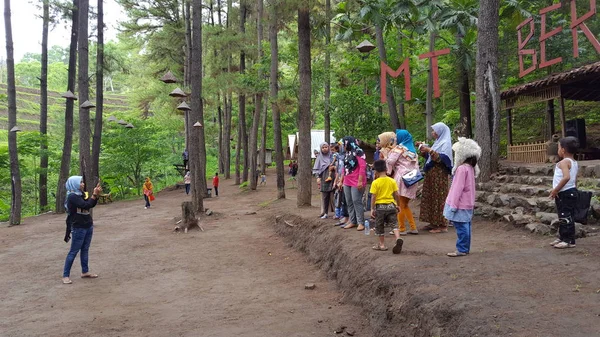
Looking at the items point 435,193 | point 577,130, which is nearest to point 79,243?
point 435,193

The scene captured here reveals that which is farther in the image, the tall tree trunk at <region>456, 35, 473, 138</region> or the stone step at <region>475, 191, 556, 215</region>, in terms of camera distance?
the tall tree trunk at <region>456, 35, 473, 138</region>

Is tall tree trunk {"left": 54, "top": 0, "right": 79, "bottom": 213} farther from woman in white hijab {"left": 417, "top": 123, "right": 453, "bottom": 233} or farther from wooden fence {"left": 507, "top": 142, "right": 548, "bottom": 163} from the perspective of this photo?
wooden fence {"left": 507, "top": 142, "right": 548, "bottom": 163}

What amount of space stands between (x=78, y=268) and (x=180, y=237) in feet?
11.8

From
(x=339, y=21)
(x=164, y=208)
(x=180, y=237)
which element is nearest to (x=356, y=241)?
(x=180, y=237)

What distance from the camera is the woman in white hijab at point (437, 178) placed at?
7.30 m

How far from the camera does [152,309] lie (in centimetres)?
655

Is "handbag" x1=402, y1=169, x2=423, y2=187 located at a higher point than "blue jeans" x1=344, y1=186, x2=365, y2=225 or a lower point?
higher

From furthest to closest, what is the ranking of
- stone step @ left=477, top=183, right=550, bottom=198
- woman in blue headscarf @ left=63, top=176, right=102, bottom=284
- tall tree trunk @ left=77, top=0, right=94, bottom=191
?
tall tree trunk @ left=77, top=0, right=94, bottom=191, stone step @ left=477, top=183, right=550, bottom=198, woman in blue headscarf @ left=63, top=176, right=102, bottom=284

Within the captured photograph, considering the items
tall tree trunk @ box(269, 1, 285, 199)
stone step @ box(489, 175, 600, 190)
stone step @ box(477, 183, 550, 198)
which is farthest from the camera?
tall tree trunk @ box(269, 1, 285, 199)

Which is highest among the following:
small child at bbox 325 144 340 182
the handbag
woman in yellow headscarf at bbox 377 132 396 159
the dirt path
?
woman in yellow headscarf at bbox 377 132 396 159

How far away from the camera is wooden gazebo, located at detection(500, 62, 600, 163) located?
1282 centimetres

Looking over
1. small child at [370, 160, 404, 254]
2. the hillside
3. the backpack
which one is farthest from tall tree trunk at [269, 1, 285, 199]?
the hillside

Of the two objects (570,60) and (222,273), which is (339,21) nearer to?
(222,273)

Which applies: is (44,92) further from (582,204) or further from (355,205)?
(582,204)
